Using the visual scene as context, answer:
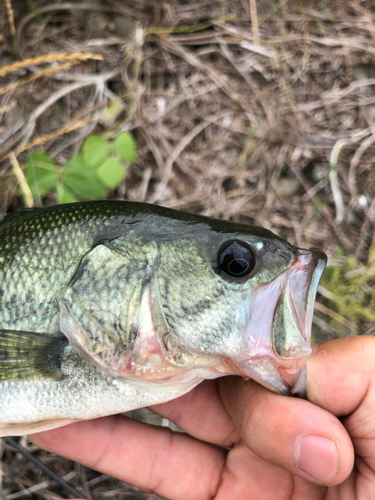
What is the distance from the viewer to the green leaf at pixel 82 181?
7.80 feet

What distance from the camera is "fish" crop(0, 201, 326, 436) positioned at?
1412 millimetres

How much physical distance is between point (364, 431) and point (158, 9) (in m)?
3.47

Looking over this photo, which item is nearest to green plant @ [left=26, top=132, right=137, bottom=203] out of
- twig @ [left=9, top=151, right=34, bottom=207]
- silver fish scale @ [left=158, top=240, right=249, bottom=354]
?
twig @ [left=9, top=151, right=34, bottom=207]

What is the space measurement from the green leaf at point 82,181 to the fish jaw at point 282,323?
1.42 meters

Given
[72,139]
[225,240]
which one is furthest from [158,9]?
[225,240]

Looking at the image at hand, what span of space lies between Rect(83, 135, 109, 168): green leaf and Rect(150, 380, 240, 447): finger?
5.16 ft

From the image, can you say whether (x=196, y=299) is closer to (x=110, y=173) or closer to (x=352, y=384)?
(x=352, y=384)

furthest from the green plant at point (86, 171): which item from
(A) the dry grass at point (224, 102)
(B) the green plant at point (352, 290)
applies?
(B) the green plant at point (352, 290)

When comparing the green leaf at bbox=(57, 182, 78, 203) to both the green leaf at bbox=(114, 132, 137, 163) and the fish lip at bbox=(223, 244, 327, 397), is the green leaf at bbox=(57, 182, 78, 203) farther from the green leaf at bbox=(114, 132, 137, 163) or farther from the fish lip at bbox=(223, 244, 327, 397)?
the fish lip at bbox=(223, 244, 327, 397)

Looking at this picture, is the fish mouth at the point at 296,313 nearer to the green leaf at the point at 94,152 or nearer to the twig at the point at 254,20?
the green leaf at the point at 94,152

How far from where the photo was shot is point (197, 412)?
202 cm

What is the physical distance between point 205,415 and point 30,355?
1039mm

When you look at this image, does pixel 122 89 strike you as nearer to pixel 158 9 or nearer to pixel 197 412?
pixel 158 9

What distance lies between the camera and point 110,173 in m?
2.32
